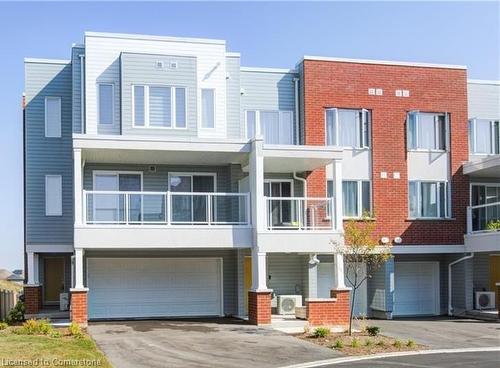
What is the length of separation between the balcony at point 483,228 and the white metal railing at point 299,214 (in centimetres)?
586

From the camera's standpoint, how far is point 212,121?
2658cm

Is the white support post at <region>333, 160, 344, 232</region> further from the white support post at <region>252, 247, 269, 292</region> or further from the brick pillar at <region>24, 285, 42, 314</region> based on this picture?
the brick pillar at <region>24, 285, 42, 314</region>

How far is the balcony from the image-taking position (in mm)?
26766

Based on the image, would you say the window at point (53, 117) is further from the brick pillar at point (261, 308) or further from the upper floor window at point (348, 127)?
the upper floor window at point (348, 127)

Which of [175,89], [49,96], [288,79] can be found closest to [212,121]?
[175,89]

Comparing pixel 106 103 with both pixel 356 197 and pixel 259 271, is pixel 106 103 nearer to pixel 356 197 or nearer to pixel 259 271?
pixel 259 271

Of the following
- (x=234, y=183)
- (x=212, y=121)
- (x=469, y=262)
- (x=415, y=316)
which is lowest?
(x=415, y=316)

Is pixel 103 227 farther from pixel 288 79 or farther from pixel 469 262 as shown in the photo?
pixel 469 262

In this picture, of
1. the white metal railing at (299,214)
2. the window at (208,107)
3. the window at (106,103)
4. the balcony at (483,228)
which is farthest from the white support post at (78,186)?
the balcony at (483,228)

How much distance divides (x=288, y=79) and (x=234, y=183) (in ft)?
15.3

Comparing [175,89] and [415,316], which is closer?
[175,89]

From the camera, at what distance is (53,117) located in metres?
27.1

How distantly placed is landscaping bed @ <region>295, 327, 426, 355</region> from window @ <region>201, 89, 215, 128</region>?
876cm

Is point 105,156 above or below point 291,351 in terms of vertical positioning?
above
